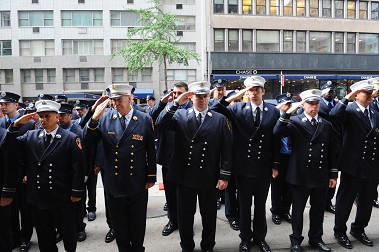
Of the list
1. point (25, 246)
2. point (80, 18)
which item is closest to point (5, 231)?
point (25, 246)

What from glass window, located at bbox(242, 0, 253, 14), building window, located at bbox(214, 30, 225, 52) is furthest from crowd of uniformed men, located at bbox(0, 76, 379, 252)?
glass window, located at bbox(242, 0, 253, 14)

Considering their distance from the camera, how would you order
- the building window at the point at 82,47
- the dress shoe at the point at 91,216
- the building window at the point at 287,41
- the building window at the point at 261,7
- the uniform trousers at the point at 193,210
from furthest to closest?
the building window at the point at 82,47 < the building window at the point at 287,41 < the building window at the point at 261,7 < the dress shoe at the point at 91,216 < the uniform trousers at the point at 193,210

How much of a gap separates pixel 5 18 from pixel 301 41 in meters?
31.2

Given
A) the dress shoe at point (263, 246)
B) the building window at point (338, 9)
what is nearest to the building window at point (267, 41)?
the building window at point (338, 9)

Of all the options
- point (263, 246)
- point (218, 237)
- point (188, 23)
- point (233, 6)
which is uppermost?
point (233, 6)

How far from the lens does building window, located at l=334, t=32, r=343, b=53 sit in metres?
32.6

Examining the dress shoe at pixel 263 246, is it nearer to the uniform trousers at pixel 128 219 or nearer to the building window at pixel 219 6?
the uniform trousers at pixel 128 219

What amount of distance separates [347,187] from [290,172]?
1046 mm

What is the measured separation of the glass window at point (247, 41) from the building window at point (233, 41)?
2.29ft

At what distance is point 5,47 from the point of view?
33969 mm

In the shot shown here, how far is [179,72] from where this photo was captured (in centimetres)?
3366

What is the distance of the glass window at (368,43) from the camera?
33344 mm

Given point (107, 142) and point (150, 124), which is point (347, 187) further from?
point (107, 142)

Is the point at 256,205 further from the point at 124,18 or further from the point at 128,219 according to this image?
the point at 124,18
